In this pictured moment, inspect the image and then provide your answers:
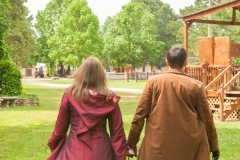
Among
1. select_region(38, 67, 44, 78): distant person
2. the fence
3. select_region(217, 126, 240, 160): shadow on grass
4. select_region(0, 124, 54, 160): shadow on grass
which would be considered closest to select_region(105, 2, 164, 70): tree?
the fence

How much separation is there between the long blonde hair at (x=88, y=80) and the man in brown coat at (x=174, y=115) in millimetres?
456

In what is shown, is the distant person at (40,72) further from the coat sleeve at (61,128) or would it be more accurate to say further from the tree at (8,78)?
the coat sleeve at (61,128)

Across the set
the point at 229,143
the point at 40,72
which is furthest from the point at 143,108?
the point at 40,72

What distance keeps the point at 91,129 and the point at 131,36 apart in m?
67.7

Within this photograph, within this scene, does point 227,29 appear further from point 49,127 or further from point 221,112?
point 49,127

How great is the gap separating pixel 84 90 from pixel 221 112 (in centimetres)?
1205

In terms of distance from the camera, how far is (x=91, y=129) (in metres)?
4.38

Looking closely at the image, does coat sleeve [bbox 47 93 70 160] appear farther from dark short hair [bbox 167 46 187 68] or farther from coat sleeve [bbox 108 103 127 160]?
→ dark short hair [bbox 167 46 187 68]

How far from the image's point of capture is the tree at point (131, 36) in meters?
71.5

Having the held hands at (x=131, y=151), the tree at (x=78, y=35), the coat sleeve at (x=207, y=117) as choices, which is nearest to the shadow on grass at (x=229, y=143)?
the coat sleeve at (x=207, y=117)

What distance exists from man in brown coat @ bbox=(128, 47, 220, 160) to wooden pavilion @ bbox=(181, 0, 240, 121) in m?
11.6

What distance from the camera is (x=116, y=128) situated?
4.44m

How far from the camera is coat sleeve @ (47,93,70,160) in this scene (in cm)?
443

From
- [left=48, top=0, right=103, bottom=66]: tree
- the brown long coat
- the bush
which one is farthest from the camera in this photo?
[left=48, top=0, right=103, bottom=66]: tree
